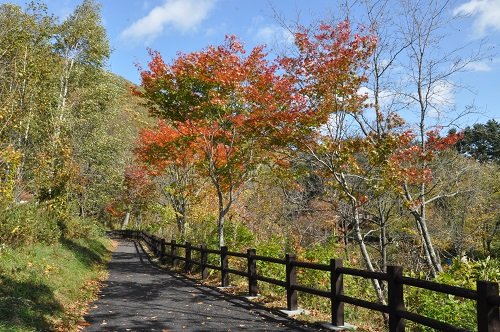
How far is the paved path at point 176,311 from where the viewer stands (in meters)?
8.02

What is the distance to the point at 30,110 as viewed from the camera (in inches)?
622

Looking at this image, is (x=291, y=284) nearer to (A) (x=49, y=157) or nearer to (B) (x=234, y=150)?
(B) (x=234, y=150)

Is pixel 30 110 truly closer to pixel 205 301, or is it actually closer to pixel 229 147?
pixel 229 147

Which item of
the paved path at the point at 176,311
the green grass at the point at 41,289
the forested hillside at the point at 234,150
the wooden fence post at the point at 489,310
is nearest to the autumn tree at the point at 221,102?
the forested hillside at the point at 234,150

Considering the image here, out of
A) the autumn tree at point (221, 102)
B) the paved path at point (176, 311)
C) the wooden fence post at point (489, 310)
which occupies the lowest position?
the paved path at point (176, 311)

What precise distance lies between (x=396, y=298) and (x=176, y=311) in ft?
16.6

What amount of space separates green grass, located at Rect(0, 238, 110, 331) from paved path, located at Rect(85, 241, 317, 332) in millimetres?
500

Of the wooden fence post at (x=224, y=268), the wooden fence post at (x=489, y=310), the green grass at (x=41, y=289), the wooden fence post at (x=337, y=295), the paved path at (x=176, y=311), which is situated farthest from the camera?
the wooden fence post at (x=224, y=268)

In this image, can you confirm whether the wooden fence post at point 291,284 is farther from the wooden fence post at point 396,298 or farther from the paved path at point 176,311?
the wooden fence post at point 396,298

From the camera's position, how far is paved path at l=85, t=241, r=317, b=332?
8023mm

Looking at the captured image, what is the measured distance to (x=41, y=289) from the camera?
9609 millimetres

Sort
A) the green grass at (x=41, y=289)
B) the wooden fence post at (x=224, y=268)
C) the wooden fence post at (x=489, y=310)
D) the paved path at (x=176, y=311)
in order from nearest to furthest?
the wooden fence post at (x=489, y=310), the green grass at (x=41, y=289), the paved path at (x=176, y=311), the wooden fence post at (x=224, y=268)

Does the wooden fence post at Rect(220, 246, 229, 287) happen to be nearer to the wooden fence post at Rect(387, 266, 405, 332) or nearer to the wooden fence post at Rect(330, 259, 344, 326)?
the wooden fence post at Rect(330, 259, 344, 326)

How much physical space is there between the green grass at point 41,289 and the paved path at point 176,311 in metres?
0.50
